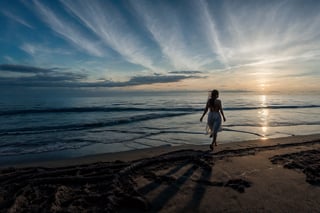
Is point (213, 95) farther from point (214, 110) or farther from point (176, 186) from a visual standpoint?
point (176, 186)

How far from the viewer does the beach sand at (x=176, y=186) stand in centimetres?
343

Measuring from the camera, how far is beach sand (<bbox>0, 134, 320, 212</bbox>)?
11.3 ft

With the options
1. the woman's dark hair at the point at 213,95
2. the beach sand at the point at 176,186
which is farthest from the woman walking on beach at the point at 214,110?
the beach sand at the point at 176,186

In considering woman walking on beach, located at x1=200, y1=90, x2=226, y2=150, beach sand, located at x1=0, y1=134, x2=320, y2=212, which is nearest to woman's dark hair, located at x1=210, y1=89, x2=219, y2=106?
woman walking on beach, located at x1=200, y1=90, x2=226, y2=150

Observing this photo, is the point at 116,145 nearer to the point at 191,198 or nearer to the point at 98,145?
the point at 98,145

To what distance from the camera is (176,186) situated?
4.21m

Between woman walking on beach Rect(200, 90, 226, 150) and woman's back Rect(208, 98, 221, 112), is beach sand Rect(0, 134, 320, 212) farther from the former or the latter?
woman's back Rect(208, 98, 221, 112)

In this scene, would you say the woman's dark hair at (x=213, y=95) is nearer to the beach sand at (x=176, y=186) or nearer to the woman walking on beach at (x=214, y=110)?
the woman walking on beach at (x=214, y=110)

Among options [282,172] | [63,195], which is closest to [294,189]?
[282,172]

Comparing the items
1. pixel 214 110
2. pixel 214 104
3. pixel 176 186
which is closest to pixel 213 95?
pixel 214 104

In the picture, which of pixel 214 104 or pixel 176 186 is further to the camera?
pixel 214 104

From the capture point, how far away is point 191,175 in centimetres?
481

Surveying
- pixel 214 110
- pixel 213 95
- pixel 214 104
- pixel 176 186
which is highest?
pixel 213 95

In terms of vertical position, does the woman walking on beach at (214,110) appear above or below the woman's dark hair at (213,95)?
below
